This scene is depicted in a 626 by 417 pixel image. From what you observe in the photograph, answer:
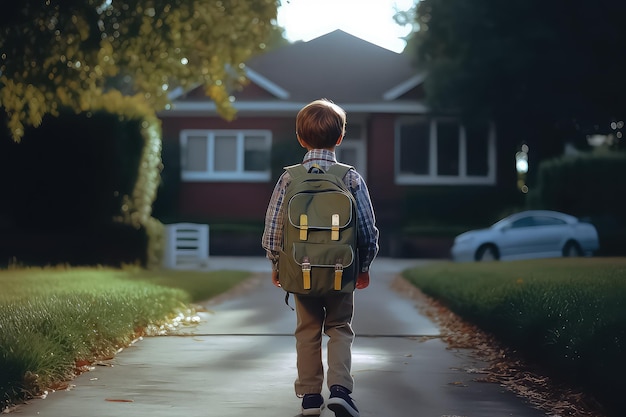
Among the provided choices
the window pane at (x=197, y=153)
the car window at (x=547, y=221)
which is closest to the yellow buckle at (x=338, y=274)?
the car window at (x=547, y=221)

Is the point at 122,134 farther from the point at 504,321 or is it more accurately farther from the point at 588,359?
the point at 588,359

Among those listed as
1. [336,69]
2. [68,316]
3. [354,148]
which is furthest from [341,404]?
[336,69]

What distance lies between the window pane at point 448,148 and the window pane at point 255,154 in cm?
509

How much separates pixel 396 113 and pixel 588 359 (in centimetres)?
2568

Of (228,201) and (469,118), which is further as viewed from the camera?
(228,201)

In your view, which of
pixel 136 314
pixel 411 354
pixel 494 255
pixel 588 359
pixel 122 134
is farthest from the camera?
pixel 494 255

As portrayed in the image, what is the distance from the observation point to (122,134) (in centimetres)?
1905

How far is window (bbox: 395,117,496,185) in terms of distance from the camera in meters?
32.6

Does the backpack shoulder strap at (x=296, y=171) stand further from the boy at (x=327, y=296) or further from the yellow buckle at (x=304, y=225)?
the yellow buckle at (x=304, y=225)

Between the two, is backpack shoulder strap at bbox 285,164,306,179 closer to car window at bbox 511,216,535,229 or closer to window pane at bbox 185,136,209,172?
car window at bbox 511,216,535,229

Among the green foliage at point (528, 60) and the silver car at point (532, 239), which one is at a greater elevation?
the green foliage at point (528, 60)

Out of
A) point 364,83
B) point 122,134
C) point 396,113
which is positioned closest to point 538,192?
point 396,113

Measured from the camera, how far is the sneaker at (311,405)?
20.8 ft

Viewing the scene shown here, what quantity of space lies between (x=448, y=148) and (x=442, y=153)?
0.24 metres
